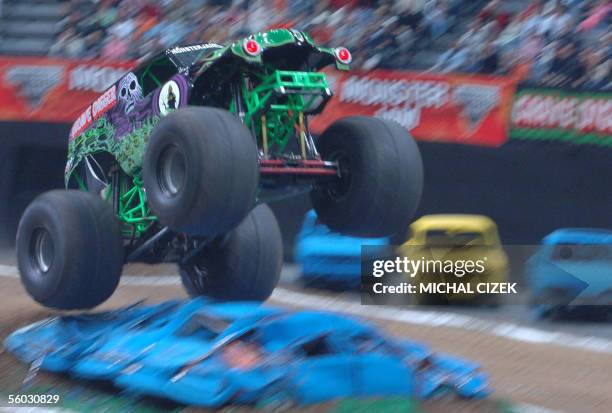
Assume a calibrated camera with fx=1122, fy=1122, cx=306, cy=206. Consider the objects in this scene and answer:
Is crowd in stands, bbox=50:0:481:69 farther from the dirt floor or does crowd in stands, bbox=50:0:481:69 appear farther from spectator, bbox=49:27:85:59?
Result: the dirt floor

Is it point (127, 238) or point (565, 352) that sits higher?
point (127, 238)

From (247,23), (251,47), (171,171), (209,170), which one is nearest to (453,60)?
(247,23)

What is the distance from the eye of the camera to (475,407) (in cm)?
856

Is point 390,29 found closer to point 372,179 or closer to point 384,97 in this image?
point 384,97

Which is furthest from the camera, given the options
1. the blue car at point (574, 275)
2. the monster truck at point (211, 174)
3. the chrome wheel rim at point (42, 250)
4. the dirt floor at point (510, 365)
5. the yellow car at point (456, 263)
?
the yellow car at point (456, 263)

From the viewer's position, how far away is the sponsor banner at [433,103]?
16.1 metres

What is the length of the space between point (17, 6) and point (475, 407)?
47.5 feet

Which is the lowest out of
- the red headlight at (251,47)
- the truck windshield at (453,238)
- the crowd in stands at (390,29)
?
the truck windshield at (453,238)

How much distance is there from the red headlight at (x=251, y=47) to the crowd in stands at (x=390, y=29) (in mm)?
8633

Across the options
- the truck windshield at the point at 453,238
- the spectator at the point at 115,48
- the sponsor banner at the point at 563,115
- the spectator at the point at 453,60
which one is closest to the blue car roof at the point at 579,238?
the truck windshield at the point at 453,238

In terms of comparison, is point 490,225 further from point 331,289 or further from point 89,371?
point 89,371

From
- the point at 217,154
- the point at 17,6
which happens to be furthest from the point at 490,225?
the point at 17,6

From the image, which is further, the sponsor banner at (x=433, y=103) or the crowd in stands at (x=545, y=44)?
the sponsor banner at (x=433, y=103)

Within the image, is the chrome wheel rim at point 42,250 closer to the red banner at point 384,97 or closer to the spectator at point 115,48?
the red banner at point 384,97
